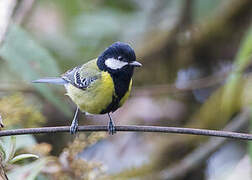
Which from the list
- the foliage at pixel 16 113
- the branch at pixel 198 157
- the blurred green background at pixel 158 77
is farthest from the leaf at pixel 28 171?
the branch at pixel 198 157

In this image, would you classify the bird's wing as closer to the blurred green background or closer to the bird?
the bird

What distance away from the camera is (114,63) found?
2.03 meters

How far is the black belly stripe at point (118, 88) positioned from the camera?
197 cm

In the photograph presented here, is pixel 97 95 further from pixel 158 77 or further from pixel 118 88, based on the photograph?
pixel 158 77

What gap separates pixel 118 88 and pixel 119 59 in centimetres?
13

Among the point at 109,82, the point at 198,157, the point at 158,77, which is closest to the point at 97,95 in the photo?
the point at 109,82

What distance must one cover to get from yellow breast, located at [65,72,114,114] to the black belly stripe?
0.02 metres

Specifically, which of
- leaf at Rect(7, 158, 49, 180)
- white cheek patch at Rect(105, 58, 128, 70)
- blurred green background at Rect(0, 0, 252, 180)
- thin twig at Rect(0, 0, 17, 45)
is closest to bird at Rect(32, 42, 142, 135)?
white cheek patch at Rect(105, 58, 128, 70)

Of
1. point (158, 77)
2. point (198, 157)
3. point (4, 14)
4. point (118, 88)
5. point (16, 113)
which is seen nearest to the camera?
point (16, 113)

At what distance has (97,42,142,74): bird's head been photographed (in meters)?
1.96

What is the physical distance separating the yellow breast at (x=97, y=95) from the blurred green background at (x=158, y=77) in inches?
3.5

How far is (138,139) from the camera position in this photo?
276cm

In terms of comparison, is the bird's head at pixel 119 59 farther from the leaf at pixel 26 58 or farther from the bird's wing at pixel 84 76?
the leaf at pixel 26 58

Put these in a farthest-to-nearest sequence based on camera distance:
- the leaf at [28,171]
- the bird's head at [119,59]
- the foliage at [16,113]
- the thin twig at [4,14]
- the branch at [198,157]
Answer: the branch at [198,157], the bird's head at [119,59], the thin twig at [4,14], the foliage at [16,113], the leaf at [28,171]
